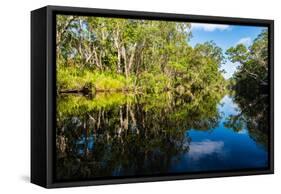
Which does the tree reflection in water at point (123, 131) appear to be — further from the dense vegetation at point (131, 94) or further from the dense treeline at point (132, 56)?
the dense treeline at point (132, 56)

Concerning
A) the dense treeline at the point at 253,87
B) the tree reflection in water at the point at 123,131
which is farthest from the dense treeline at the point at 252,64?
the tree reflection in water at the point at 123,131

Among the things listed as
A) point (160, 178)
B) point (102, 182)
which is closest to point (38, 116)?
point (102, 182)

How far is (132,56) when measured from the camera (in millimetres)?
9469

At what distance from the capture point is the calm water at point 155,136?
903 cm

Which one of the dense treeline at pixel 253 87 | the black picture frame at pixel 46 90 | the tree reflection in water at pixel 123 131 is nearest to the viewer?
the black picture frame at pixel 46 90

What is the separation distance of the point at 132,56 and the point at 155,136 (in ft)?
3.27

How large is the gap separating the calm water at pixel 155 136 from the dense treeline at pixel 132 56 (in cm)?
18

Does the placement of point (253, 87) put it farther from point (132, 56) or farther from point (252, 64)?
point (132, 56)

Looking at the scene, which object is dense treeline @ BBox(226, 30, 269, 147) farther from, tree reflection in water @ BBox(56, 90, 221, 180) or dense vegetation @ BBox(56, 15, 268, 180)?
tree reflection in water @ BBox(56, 90, 221, 180)

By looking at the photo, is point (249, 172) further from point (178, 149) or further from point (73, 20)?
point (73, 20)

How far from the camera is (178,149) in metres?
9.65

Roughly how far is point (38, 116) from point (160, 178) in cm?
166

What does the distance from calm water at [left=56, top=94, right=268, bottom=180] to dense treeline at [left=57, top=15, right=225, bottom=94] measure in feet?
0.59

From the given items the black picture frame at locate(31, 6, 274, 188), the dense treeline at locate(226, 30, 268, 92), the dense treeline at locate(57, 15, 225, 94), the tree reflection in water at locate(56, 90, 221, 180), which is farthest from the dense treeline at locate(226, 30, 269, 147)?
the black picture frame at locate(31, 6, 274, 188)
